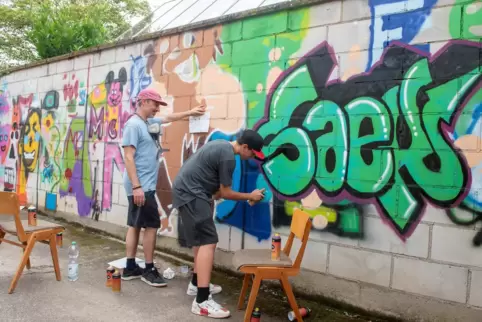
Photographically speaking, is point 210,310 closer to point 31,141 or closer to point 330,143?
point 330,143

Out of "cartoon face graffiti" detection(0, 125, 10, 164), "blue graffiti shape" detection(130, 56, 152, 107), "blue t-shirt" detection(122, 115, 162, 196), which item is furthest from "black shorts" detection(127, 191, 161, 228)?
"cartoon face graffiti" detection(0, 125, 10, 164)

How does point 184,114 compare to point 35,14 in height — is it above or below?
below

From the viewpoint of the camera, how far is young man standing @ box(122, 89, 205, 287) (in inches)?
160

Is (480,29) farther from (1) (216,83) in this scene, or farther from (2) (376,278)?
(1) (216,83)

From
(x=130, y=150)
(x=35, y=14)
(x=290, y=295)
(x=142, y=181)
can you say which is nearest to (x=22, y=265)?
(x=142, y=181)

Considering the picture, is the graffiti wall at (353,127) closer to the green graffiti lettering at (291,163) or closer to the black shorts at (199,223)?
the green graffiti lettering at (291,163)

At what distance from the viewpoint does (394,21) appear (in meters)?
3.38

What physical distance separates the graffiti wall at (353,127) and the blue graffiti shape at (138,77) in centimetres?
3

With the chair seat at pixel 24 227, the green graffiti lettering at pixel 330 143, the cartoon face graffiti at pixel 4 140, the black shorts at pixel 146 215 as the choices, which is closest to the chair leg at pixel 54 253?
the chair seat at pixel 24 227

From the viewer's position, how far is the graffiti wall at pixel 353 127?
3066mm

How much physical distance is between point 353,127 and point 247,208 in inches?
56.9

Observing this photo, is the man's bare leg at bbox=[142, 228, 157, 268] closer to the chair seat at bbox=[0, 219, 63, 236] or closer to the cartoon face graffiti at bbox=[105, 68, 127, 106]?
the chair seat at bbox=[0, 219, 63, 236]

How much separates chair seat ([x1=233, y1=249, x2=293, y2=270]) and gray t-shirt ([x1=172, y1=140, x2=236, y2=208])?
0.60 metres

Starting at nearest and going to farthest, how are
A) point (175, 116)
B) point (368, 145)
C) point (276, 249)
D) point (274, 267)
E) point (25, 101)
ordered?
point (274, 267)
point (276, 249)
point (368, 145)
point (175, 116)
point (25, 101)
